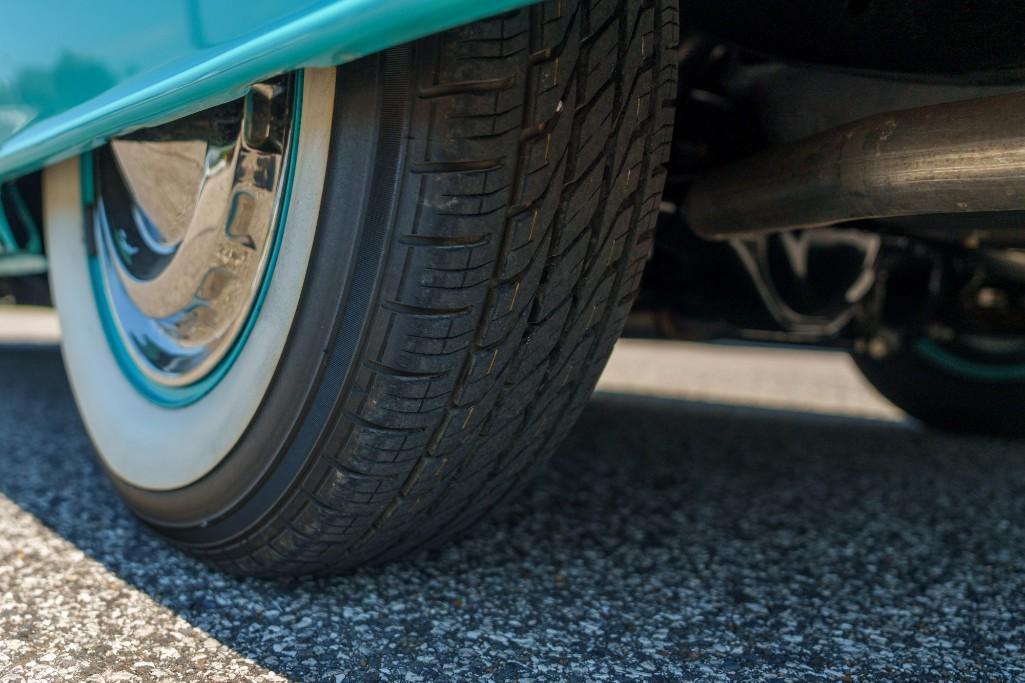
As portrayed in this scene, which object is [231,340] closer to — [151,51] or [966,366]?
[151,51]

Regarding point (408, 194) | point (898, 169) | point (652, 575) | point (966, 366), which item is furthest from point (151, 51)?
point (966, 366)

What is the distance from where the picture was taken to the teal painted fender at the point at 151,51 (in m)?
0.71

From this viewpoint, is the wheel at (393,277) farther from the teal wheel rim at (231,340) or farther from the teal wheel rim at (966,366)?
the teal wheel rim at (966,366)

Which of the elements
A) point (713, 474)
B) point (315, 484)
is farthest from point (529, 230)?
point (713, 474)

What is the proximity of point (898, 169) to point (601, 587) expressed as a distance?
2.05 ft

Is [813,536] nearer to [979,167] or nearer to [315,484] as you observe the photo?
[979,167]

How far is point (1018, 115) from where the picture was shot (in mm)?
875

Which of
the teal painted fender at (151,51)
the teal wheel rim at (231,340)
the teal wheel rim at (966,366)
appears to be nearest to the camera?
the teal painted fender at (151,51)

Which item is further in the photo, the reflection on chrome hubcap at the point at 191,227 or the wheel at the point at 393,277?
the reflection on chrome hubcap at the point at 191,227

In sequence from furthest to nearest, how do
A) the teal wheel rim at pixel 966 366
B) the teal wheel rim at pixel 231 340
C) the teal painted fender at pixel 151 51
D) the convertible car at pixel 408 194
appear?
the teal wheel rim at pixel 966 366, the teal wheel rim at pixel 231 340, the convertible car at pixel 408 194, the teal painted fender at pixel 151 51

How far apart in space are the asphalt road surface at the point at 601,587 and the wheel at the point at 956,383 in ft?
1.14

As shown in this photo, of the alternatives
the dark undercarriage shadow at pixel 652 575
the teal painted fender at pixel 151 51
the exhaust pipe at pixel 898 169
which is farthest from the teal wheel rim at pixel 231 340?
the exhaust pipe at pixel 898 169

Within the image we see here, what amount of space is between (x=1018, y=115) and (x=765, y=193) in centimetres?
32

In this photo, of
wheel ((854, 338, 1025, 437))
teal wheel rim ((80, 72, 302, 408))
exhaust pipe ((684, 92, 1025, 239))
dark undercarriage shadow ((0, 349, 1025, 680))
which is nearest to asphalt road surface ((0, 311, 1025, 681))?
dark undercarriage shadow ((0, 349, 1025, 680))
